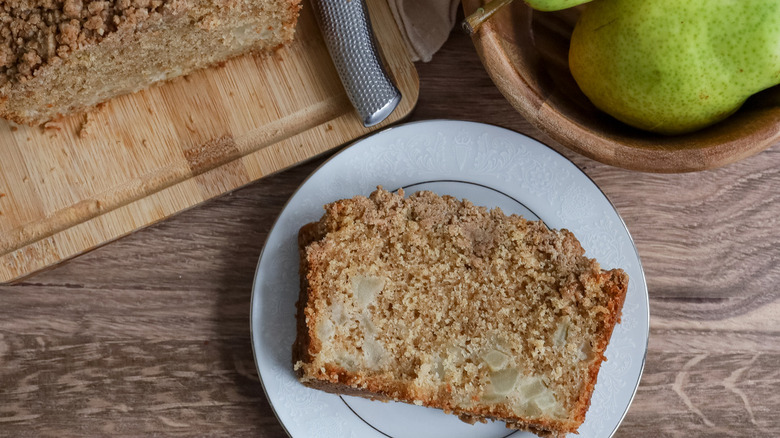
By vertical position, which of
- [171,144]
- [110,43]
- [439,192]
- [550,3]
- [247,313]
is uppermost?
[110,43]

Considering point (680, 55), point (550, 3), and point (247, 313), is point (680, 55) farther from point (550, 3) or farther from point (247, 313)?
point (247, 313)

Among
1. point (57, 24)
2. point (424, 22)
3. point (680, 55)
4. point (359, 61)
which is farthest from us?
point (424, 22)

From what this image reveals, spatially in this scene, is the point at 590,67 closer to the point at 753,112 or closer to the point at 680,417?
the point at 753,112

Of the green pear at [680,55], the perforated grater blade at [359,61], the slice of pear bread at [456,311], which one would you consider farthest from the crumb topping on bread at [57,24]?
the green pear at [680,55]

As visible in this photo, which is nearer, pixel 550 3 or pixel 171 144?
pixel 550 3

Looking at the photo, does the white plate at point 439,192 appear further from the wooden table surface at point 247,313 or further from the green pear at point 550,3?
the green pear at point 550,3

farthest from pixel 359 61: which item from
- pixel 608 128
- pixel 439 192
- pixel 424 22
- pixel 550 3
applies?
pixel 608 128

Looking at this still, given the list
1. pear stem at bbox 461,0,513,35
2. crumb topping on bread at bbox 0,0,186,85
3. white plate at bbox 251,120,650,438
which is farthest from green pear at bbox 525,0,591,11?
crumb topping on bread at bbox 0,0,186,85
